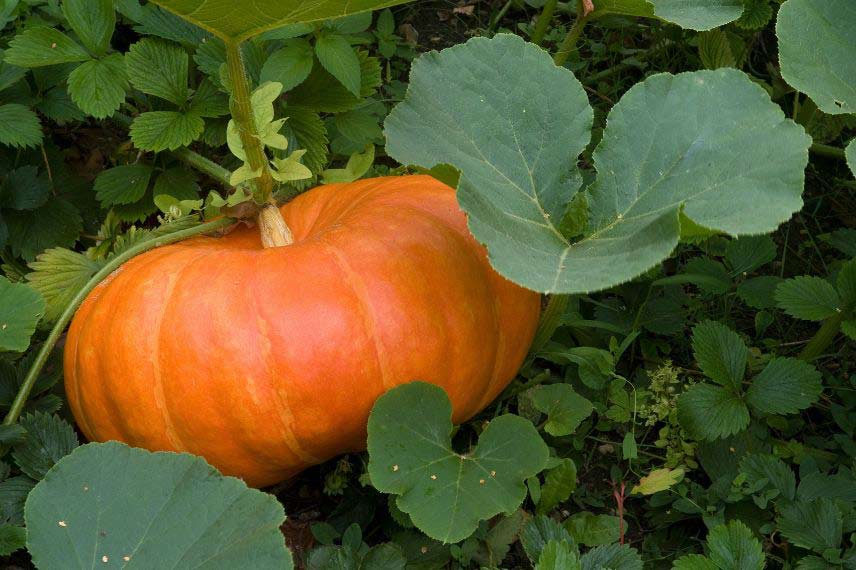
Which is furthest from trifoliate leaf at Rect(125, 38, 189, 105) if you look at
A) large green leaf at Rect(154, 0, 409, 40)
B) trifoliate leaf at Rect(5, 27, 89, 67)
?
large green leaf at Rect(154, 0, 409, 40)

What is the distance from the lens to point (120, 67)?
2.09 m

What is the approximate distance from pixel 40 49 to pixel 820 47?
4.99 ft

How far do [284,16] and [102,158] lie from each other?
1.23 meters

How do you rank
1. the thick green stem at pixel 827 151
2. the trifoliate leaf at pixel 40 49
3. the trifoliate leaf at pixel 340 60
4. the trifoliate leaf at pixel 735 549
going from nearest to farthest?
the trifoliate leaf at pixel 735 549 < the trifoliate leaf at pixel 40 49 < the trifoliate leaf at pixel 340 60 < the thick green stem at pixel 827 151

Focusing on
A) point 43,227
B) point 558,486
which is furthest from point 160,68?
point 558,486

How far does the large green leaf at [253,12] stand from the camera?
5.18 feet

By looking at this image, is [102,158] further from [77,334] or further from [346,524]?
[346,524]

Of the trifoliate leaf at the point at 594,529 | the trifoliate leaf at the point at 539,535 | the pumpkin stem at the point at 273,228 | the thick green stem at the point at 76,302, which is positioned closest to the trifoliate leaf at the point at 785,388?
the trifoliate leaf at the point at 594,529

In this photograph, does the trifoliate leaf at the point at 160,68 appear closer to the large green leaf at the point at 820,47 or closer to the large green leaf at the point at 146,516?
the large green leaf at the point at 146,516

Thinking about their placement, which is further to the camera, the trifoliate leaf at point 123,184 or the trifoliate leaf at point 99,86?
the trifoliate leaf at point 123,184

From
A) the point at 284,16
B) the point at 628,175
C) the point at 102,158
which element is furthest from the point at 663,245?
the point at 102,158

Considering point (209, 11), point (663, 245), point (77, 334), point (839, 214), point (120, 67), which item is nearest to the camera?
point (663, 245)

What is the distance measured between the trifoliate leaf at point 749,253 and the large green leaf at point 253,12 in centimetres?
107

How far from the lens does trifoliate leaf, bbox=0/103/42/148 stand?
2045mm
